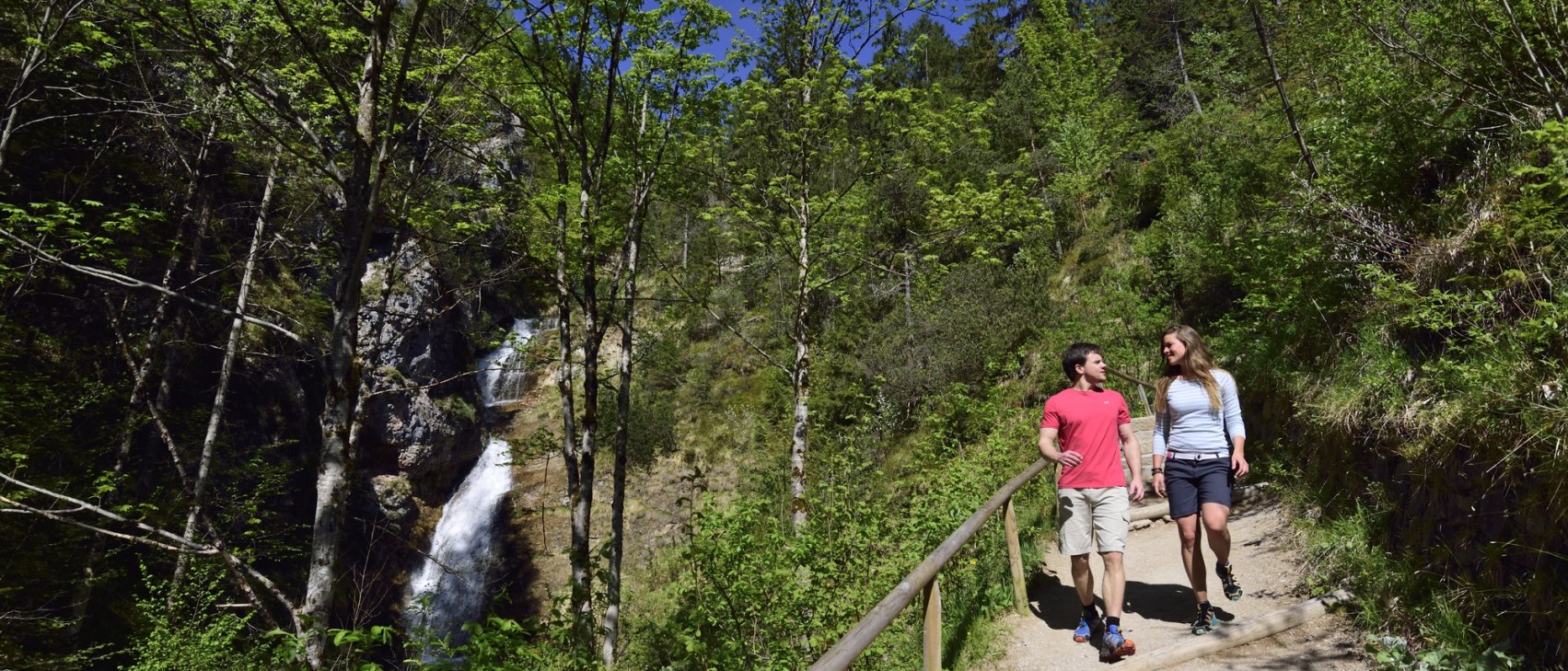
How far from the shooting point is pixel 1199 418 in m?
3.72

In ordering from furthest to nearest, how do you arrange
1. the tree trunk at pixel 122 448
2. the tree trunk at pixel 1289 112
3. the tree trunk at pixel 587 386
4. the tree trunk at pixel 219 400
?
the tree trunk at pixel 219 400
the tree trunk at pixel 122 448
the tree trunk at pixel 1289 112
the tree trunk at pixel 587 386

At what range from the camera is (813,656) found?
13.8ft

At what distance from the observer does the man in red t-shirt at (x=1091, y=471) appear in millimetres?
3617

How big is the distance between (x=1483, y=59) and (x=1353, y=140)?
1.28 metres

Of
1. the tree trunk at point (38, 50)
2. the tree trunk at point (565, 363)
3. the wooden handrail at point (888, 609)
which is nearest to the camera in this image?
the wooden handrail at point (888, 609)

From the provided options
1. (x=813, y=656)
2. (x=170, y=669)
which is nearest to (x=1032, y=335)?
(x=813, y=656)

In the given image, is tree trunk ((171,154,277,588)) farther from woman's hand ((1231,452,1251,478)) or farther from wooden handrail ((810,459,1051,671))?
woman's hand ((1231,452,1251,478))

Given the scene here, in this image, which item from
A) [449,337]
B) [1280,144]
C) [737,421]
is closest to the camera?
[1280,144]

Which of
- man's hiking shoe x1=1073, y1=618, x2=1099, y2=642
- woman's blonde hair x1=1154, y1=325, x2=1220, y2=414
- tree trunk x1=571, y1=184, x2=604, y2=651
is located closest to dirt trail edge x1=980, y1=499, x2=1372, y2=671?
man's hiking shoe x1=1073, y1=618, x2=1099, y2=642

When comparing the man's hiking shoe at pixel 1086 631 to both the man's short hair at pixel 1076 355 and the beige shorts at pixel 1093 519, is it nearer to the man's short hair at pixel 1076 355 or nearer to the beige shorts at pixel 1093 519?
the beige shorts at pixel 1093 519

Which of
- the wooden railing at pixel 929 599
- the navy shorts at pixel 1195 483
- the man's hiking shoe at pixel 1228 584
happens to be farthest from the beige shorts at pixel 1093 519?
the man's hiking shoe at pixel 1228 584

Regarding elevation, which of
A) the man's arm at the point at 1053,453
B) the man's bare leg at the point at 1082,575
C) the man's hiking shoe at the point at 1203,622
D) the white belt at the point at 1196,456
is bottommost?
the man's hiking shoe at the point at 1203,622

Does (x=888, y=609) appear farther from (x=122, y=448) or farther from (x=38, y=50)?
(x=122, y=448)

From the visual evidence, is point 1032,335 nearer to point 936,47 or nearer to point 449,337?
point 449,337
